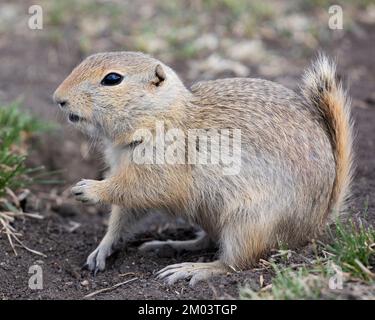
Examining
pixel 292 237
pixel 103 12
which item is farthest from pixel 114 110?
pixel 103 12

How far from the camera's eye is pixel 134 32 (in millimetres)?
9133

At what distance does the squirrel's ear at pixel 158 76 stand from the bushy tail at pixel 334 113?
1.07 m

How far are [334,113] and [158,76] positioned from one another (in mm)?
1287

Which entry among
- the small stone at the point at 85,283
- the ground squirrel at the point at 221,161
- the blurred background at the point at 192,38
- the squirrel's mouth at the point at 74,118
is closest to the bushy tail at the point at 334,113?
the ground squirrel at the point at 221,161

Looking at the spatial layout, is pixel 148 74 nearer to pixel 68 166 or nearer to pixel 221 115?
pixel 221 115

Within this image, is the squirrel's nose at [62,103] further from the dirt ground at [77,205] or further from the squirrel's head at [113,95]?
the dirt ground at [77,205]

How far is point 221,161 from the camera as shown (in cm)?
469

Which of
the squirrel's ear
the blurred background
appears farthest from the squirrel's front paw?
the blurred background

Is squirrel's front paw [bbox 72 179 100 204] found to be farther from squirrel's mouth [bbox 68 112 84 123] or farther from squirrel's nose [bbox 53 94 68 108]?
squirrel's nose [bbox 53 94 68 108]

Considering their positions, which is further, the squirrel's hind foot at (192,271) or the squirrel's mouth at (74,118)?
the squirrel's mouth at (74,118)

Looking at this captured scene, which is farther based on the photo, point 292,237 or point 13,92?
point 13,92

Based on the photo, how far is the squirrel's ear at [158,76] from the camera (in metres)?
4.83
